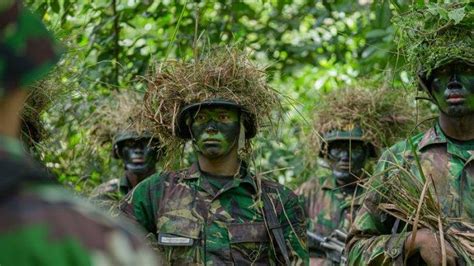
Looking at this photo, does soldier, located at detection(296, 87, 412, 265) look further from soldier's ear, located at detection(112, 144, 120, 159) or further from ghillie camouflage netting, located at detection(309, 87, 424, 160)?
soldier's ear, located at detection(112, 144, 120, 159)

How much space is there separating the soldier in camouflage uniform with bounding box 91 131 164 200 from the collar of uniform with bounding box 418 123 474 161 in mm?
3618

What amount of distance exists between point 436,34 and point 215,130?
1534mm

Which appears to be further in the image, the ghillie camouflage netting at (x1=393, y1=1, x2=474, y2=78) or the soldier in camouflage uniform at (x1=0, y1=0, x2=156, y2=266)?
the ghillie camouflage netting at (x1=393, y1=1, x2=474, y2=78)

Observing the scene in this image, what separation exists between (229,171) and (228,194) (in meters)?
0.23

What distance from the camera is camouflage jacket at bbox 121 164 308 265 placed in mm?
6816

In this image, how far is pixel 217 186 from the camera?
23.3 feet

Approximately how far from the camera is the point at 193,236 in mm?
6832

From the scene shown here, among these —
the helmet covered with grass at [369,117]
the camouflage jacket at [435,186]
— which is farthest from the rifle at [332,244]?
the camouflage jacket at [435,186]

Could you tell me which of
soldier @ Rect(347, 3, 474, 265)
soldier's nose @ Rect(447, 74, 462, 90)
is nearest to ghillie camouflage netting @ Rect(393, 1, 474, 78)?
soldier @ Rect(347, 3, 474, 265)

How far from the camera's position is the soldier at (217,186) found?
6848 millimetres

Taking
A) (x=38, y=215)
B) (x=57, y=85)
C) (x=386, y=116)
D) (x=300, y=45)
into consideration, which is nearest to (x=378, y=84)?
(x=386, y=116)

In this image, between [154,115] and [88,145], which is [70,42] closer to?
[154,115]

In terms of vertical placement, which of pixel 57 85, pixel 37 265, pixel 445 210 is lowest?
pixel 445 210

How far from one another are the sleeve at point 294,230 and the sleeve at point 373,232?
0.37 m
